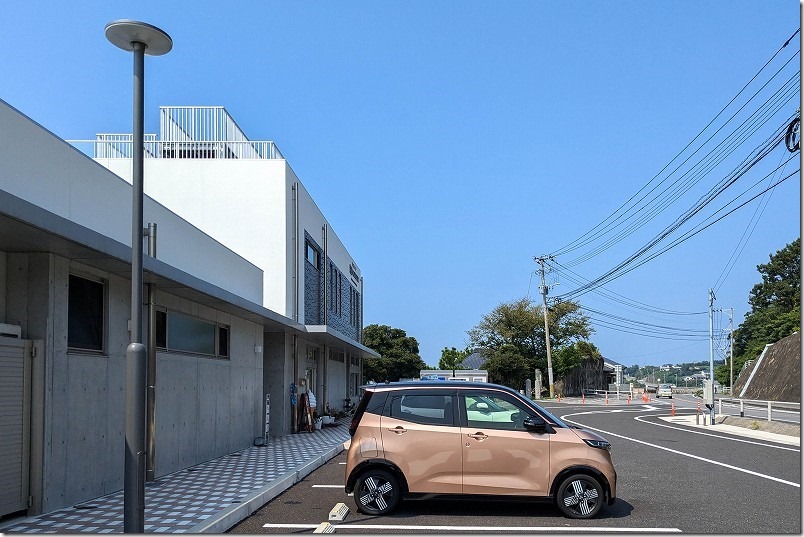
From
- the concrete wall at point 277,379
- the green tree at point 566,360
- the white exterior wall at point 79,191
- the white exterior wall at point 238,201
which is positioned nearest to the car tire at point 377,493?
the white exterior wall at point 79,191

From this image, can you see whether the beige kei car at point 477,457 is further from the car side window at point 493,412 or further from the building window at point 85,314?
the building window at point 85,314

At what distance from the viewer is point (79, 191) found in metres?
11.4

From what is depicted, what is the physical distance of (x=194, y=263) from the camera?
1625cm

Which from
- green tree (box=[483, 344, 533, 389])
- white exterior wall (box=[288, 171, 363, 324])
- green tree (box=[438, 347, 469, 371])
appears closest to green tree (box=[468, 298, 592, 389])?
green tree (box=[483, 344, 533, 389])

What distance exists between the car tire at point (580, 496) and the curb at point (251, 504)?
400 cm

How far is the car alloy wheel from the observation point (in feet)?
31.5

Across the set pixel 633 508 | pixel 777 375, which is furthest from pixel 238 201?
pixel 777 375

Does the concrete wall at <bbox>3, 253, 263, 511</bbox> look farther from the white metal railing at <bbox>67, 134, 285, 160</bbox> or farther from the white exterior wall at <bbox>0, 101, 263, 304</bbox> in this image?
the white metal railing at <bbox>67, 134, 285, 160</bbox>

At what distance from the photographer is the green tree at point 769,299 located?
3297 inches

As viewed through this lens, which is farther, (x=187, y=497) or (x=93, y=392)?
(x=187, y=497)

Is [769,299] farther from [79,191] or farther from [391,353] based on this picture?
[79,191]

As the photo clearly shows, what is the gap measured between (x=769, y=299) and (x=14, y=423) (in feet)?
314

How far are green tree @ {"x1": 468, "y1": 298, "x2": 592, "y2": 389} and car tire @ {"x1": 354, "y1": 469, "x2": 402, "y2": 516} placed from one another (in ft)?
187

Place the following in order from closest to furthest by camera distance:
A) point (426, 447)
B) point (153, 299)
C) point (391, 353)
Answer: point (426, 447)
point (153, 299)
point (391, 353)
